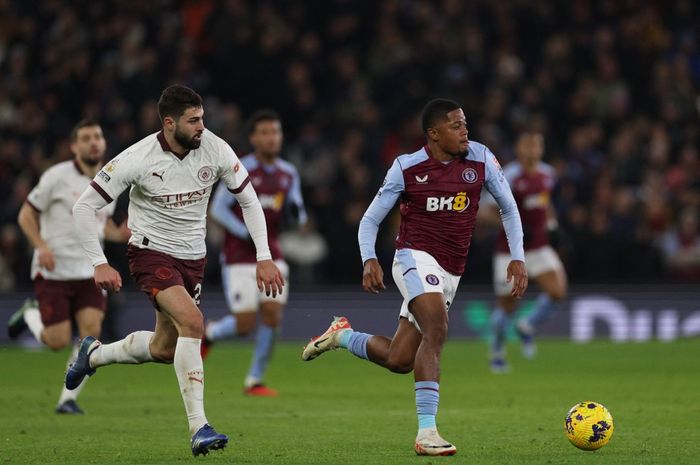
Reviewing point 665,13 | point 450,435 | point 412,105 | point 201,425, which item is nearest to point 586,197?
point 412,105

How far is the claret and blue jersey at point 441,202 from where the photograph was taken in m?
9.20

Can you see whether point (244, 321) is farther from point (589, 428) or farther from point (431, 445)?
point (589, 428)

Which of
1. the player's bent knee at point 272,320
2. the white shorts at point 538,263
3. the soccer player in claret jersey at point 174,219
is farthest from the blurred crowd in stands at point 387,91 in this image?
the soccer player in claret jersey at point 174,219

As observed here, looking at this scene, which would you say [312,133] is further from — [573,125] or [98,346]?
[98,346]

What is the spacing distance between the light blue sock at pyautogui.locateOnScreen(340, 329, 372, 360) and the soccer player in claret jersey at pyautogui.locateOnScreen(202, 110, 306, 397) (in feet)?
13.1

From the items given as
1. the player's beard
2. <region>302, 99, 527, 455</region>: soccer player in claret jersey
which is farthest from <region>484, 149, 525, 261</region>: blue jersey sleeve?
the player's beard

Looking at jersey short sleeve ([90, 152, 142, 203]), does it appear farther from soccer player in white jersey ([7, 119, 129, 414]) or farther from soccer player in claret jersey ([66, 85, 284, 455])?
soccer player in white jersey ([7, 119, 129, 414])

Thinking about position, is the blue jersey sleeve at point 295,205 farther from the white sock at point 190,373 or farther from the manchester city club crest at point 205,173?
the white sock at point 190,373

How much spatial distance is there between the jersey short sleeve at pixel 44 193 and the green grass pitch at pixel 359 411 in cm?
176

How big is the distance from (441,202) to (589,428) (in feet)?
5.80

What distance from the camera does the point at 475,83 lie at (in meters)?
22.4

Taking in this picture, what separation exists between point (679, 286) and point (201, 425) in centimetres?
1262

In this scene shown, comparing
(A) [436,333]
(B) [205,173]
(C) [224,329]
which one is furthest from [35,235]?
(A) [436,333]

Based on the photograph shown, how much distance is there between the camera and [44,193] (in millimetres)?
11805
